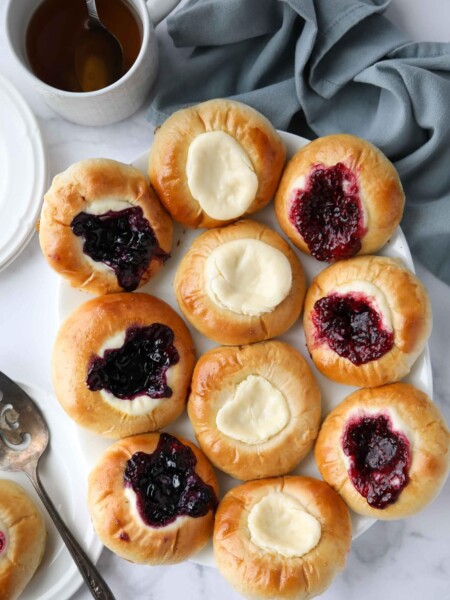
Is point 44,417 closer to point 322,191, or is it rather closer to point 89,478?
point 89,478

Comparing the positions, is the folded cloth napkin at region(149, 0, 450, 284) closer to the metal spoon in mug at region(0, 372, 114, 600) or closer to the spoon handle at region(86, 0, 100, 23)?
the spoon handle at region(86, 0, 100, 23)

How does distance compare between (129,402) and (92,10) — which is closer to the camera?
(129,402)

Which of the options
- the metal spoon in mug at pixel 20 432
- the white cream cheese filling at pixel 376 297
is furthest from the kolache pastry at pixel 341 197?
the metal spoon in mug at pixel 20 432

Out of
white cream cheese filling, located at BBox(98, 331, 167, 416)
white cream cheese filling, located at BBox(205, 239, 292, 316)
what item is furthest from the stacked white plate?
white cream cheese filling, located at BBox(205, 239, 292, 316)

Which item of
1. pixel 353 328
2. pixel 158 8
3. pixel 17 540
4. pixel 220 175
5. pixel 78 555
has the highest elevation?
pixel 158 8

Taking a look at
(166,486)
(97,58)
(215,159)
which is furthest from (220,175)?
(166,486)

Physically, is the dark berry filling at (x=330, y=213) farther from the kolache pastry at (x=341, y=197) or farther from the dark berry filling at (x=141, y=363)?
the dark berry filling at (x=141, y=363)

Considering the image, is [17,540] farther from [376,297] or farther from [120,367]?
[376,297]
